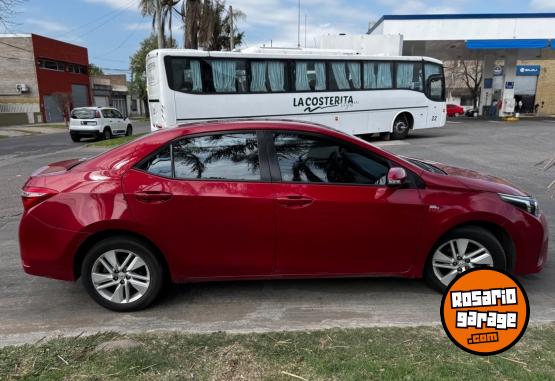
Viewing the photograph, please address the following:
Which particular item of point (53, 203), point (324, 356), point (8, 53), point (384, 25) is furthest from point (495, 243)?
point (8, 53)

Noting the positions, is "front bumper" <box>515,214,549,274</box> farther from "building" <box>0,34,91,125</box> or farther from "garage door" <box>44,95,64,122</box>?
"garage door" <box>44,95,64,122</box>

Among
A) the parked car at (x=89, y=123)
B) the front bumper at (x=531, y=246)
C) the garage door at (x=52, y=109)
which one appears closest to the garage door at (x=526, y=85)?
the parked car at (x=89, y=123)

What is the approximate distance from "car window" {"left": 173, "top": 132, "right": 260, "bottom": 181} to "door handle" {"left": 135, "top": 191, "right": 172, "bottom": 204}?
19 centimetres

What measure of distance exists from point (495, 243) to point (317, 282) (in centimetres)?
160

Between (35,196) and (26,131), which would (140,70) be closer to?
(26,131)

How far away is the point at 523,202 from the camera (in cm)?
365

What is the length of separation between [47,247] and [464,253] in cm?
351

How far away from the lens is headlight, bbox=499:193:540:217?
362 centimetres

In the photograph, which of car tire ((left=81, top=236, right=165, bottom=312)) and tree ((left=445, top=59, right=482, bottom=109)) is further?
tree ((left=445, top=59, right=482, bottom=109))

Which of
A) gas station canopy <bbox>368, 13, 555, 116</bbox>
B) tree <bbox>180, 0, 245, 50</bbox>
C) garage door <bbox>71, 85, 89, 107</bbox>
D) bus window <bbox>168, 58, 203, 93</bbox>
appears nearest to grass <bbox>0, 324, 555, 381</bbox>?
bus window <bbox>168, 58, 203, 93</bbox>

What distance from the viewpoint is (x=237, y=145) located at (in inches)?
141

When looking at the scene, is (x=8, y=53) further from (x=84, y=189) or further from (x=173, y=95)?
(x=84, y=189)

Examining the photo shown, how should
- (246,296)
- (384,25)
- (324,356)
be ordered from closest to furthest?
(324,356) → (246,296) → (384,25)

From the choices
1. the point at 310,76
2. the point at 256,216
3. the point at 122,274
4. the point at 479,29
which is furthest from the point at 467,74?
the point at 122,274
